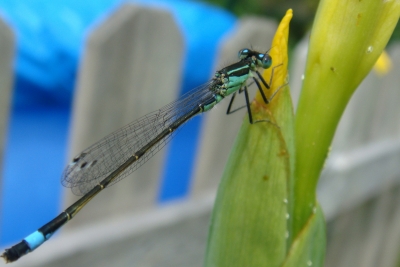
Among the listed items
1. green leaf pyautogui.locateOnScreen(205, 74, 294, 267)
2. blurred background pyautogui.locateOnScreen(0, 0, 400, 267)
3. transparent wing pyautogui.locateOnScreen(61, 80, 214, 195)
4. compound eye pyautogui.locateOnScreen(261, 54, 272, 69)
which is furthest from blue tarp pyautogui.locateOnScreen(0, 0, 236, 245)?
green leaf pyautogui.locateOnScreen(205, 74, 294, 267)

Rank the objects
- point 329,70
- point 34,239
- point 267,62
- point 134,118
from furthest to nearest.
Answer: point 134,118 → point 34,239 → point 267,62 → point 329,70

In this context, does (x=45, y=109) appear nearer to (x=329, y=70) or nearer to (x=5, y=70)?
(x=5, y=70)

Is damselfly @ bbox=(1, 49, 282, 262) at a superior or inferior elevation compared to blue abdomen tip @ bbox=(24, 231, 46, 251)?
superior

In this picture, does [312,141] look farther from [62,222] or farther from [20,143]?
[20,143]

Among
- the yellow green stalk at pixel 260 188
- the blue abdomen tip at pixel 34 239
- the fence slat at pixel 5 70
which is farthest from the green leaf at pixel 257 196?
the fence slat at pixel 5 70

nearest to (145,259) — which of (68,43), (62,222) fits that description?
(62,222)

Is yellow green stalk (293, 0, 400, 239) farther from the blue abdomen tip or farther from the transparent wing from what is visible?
the transparent wing

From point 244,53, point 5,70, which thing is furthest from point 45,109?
point 244,53

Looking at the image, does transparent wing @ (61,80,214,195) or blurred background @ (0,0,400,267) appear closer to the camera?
transparent wing @ (61,80,214,195)
